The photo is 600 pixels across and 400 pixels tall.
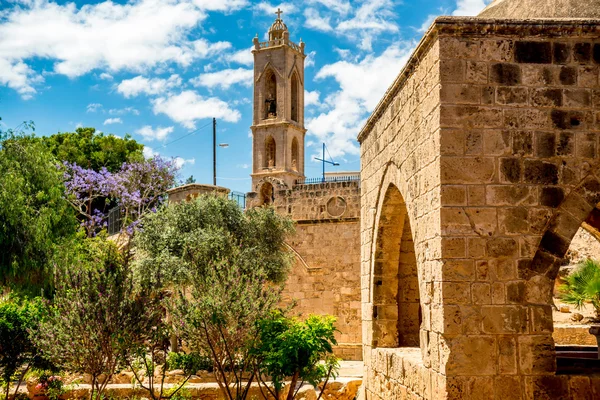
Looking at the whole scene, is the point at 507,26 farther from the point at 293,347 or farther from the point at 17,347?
the point at 17,347

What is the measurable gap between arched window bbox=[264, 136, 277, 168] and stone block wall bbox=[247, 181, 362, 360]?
6.36 m

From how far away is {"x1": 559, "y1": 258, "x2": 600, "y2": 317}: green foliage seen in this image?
11383mm

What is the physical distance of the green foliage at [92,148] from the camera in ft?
93.2

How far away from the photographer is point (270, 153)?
82.0 feet

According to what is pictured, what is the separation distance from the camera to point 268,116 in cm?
2527

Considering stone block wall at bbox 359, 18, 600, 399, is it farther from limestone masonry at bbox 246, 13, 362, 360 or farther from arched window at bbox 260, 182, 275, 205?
arched window at bbox 260, 182, 275, 205

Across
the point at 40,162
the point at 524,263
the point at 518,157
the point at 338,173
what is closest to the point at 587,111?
the point at 518,157

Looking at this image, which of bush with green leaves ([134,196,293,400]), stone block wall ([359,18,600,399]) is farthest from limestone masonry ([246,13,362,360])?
stone block wall ([359,18,600,399])

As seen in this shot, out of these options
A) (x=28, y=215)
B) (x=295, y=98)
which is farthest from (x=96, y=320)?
(x=295, y=98)

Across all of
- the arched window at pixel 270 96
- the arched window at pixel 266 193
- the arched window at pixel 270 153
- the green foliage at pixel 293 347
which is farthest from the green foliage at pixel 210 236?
the arched window at pixel 270 96

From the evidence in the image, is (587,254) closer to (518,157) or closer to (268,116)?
(518,157)

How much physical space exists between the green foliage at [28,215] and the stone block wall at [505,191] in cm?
937

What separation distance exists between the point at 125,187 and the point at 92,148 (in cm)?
613

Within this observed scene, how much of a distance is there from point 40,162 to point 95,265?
5.51 metres
